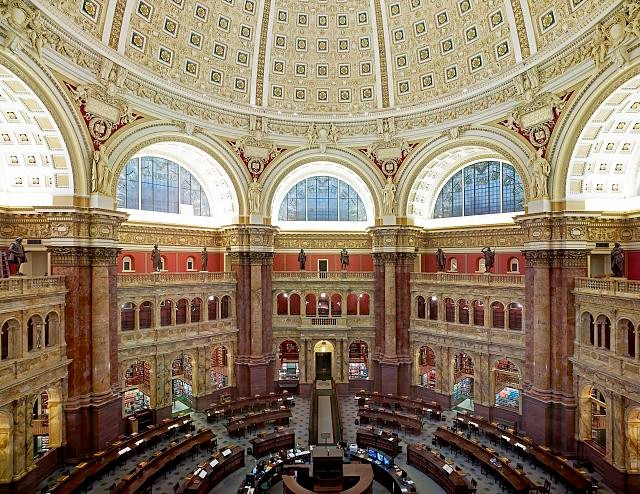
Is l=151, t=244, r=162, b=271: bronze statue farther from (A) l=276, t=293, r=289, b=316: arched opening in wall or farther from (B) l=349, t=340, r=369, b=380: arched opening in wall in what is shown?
(B) l=349, t=340, r=369, b=380: arched opening in wall

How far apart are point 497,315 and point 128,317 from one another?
2439 centimetres

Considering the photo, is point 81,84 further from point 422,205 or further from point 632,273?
point 632,273

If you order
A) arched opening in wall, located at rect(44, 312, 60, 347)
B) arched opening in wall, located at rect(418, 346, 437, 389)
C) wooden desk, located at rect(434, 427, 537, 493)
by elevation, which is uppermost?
arched opening in wall, located at rect(44, 312, 60, 347)

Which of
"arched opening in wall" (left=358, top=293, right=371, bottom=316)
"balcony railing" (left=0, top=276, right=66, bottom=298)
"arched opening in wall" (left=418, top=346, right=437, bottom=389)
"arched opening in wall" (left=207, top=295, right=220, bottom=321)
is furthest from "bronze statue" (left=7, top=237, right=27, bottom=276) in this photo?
"arched opening in wall" (left=418, top=346, right=437, bottom=389)

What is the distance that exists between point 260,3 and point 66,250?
20.0 metres

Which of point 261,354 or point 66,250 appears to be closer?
point 66,250

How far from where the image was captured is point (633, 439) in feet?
61.2

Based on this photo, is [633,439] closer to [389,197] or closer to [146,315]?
[389,197]

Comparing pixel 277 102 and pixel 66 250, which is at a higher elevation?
pixel 277 102

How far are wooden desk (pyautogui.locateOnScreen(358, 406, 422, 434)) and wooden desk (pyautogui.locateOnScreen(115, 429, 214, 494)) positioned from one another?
9.95m

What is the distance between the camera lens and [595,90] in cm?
2017

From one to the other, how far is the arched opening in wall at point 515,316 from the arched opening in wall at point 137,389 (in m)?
24.3

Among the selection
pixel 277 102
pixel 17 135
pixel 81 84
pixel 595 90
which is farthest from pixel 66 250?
pixel 595 90

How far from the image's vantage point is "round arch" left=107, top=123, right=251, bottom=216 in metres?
23.7
